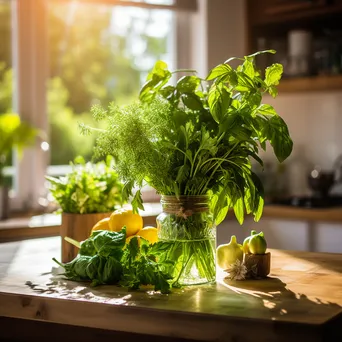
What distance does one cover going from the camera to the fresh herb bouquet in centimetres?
176

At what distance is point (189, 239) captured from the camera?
1.76m

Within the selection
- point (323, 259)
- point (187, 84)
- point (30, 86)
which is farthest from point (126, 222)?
point (30, 86)

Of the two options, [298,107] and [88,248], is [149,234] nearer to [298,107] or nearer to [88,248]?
[88,248]

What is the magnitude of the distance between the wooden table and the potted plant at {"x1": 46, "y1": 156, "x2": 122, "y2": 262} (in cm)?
16

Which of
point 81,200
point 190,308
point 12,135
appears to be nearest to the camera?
point 190,308

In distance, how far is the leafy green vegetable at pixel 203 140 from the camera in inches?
69.2

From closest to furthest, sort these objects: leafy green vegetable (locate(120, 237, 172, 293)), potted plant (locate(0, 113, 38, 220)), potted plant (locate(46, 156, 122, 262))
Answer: leafy green vegetable (locate(120, 237, 172, 293)), potted plant (locate(46, 156, 122, 262)), potted plant (locate(0, 113, 38, 220))

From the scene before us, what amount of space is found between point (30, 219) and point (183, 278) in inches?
84.8

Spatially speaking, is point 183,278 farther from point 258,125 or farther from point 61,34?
point 61,34

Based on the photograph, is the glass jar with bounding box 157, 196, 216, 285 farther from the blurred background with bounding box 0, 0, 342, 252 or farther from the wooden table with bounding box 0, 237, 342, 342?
the blurred background with bounding box 0, 0, 342, 252

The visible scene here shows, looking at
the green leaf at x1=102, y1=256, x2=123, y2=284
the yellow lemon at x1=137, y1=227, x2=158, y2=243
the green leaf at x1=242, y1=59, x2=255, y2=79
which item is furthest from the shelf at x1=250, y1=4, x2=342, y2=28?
the green leaf at x1=102, y1=256, x2=123, y2=284

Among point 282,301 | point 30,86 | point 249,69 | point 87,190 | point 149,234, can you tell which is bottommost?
point 282,301

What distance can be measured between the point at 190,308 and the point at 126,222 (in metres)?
0.49

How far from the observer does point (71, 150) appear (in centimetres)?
439
